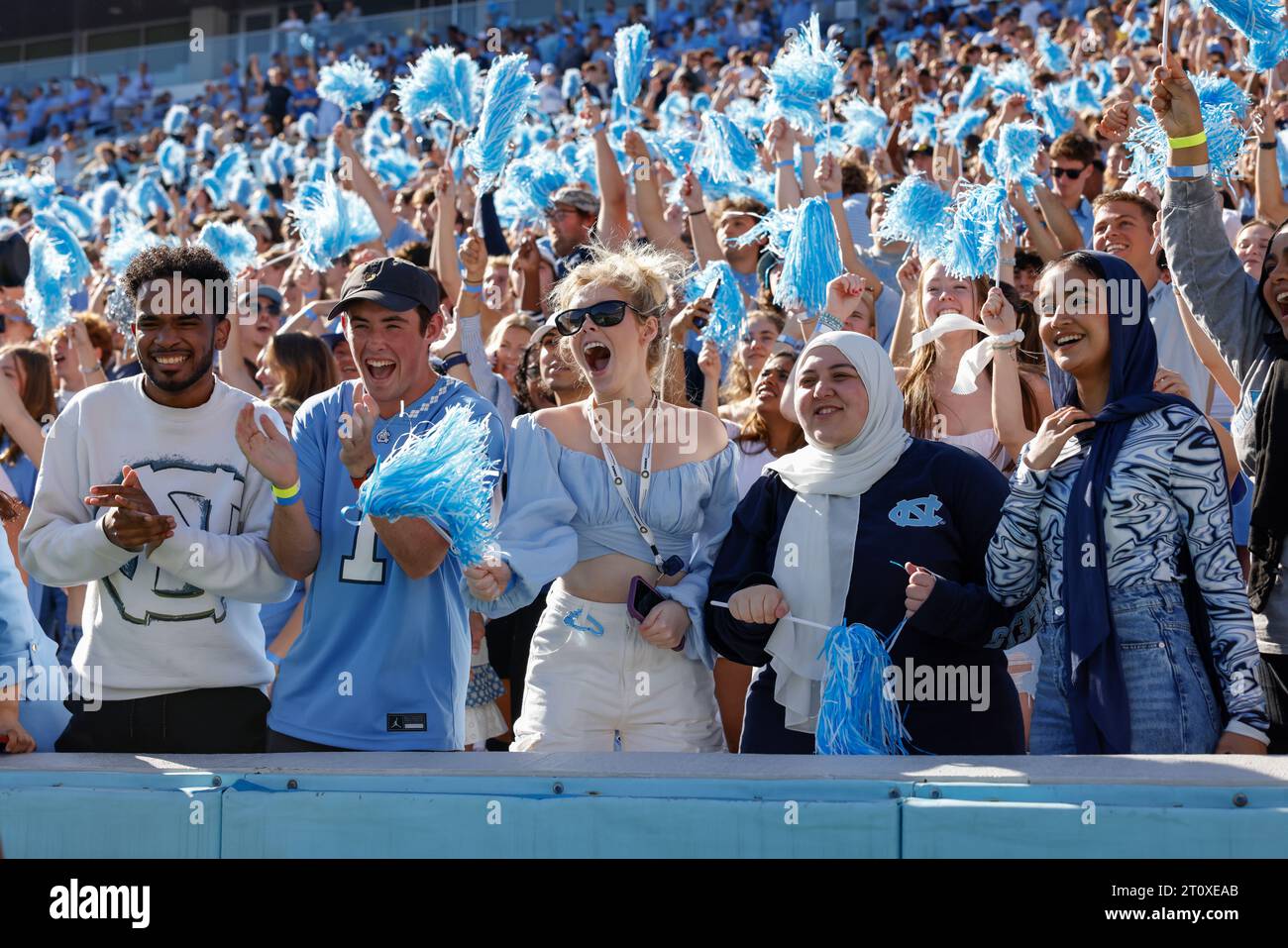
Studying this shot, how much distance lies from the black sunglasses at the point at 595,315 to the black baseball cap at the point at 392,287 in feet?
1.05

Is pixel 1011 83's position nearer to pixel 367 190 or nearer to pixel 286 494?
pixel 367 190

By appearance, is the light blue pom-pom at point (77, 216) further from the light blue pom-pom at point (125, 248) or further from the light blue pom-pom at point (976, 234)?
the light blue pom-pom at point (976, 234)

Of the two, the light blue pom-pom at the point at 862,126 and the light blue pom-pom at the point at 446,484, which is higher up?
the light blue pom-pom at the point at 862,126

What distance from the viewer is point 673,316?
583cm

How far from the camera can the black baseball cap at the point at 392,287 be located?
3.61m

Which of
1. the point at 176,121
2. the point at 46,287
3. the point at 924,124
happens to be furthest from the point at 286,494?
the point at 176,121

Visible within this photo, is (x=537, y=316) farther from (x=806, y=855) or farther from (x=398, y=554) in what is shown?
(x=806, y=855)

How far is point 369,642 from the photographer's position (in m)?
3.43

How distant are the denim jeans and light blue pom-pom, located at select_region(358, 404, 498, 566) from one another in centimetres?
126

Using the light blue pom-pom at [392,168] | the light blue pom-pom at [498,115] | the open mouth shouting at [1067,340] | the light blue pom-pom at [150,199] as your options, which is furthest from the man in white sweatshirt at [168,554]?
the light blue pom-pom at [150,199]

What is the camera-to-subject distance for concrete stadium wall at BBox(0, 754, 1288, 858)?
2.33 m

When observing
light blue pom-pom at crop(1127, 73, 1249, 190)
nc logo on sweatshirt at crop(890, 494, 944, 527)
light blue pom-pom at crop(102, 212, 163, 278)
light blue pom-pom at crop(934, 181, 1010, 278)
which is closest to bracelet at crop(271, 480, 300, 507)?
nc logo on sweatshirt at crop(890, 494, 944, 527)

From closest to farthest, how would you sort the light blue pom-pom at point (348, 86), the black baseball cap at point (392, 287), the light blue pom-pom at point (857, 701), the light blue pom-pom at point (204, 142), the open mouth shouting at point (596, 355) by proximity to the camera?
the light blue pom-pom at point (857, 701) < the black baseball cap at point (392, 287) < the open mouth shouting at point (596, 355) < the light blue pom-pom at point (348, 86) < the light blue pom-pom at point (204, 142)

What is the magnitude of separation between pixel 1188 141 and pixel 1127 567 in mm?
1091
